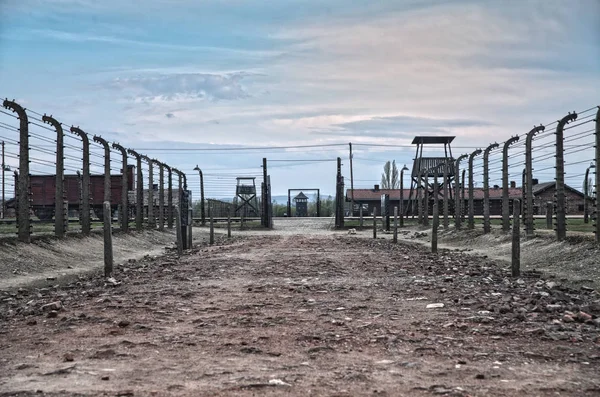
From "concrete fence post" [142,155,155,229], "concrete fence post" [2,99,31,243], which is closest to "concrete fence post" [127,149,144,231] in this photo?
"concrete fence post" [142,155,155,229]

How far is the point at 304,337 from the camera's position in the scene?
19.6ft

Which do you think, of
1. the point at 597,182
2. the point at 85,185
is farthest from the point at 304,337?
the point at 85,185

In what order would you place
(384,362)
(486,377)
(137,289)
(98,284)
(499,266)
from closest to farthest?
(486,377)
(384,362)
(137,289)
(98,284)
(499,266)

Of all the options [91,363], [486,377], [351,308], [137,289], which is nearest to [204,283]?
[137,289]

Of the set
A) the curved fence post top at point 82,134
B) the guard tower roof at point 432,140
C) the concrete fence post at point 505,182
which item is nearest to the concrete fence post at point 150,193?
the curved fence post top at point 82,134

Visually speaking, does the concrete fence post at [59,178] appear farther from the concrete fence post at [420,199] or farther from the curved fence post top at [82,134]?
the concrete fence post at [420,199]

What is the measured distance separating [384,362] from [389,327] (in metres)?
1.40

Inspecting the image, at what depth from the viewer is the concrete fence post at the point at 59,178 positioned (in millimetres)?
15867

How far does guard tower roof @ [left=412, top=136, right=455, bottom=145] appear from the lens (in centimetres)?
3747

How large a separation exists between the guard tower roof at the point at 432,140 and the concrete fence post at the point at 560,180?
75.2 ft

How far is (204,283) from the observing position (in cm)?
1016

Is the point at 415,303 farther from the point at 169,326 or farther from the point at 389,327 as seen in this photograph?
the point at 169,326

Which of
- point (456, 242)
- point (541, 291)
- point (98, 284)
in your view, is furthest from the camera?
point (456, 242)

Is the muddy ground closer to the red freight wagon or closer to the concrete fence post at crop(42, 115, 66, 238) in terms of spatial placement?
the concrete fence post at crop(42, 115, 66, 238)
